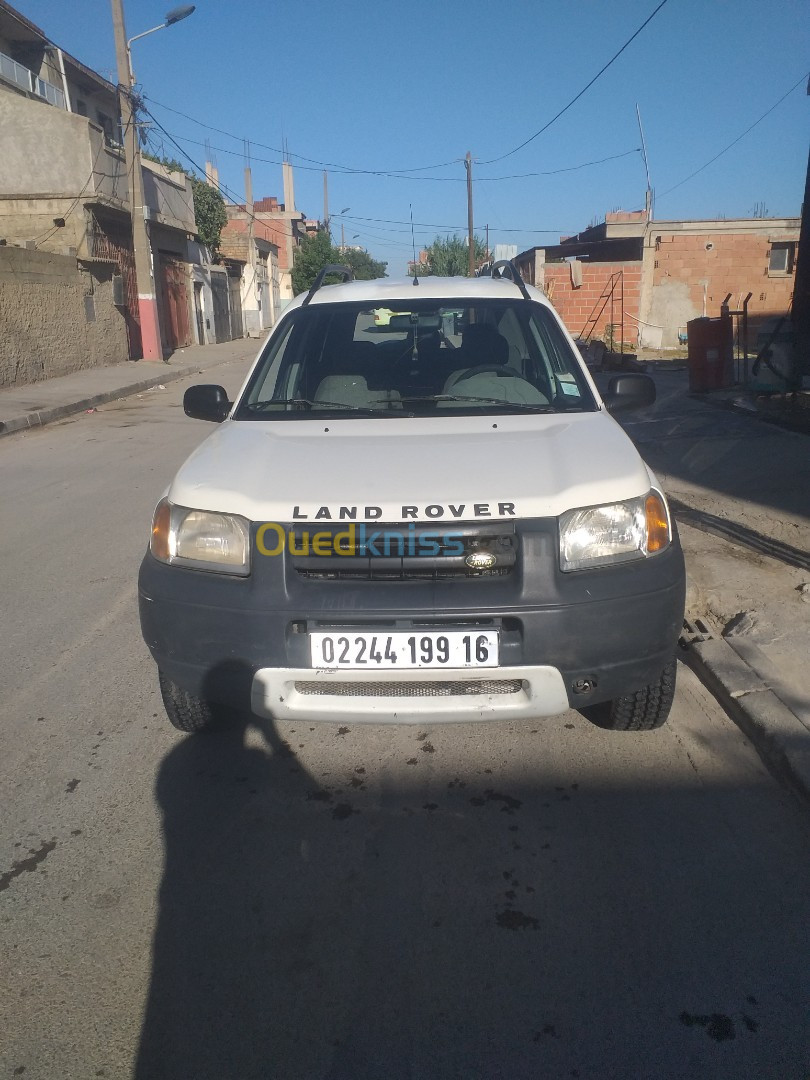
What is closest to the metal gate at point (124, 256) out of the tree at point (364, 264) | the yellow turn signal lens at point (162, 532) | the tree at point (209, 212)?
the tree at point (209, 212)

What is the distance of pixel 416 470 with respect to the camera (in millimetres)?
2768

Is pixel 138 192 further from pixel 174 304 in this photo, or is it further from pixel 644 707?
pixel 644 707

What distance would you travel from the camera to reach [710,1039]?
1.83 metres

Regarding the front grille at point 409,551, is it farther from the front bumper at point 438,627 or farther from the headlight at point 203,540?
the headlight at point 203,540

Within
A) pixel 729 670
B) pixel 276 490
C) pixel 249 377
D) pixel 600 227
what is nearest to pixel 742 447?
pixel 729 670

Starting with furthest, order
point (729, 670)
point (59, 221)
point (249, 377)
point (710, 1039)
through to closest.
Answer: point (59, 221) < point (249, 377) < point (729, 670) < point (710, 1039)

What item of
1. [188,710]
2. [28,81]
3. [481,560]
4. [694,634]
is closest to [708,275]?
[694,634]

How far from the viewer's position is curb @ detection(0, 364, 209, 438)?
465 inches

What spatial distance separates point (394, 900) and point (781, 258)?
26.3 m

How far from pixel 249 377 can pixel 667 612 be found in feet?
7.31

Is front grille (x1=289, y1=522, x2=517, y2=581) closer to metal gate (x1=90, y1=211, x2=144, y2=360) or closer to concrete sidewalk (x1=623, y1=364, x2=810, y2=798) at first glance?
concrete sidewalk (x1=623, y1=364, x2=810, y2=798)

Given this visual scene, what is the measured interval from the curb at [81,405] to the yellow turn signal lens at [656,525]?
35.6 feet

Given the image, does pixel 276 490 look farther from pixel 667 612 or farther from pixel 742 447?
pixel 742 447

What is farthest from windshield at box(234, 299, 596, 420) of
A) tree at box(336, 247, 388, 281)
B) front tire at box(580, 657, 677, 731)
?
tree at box(336, 247, 388, 281)
